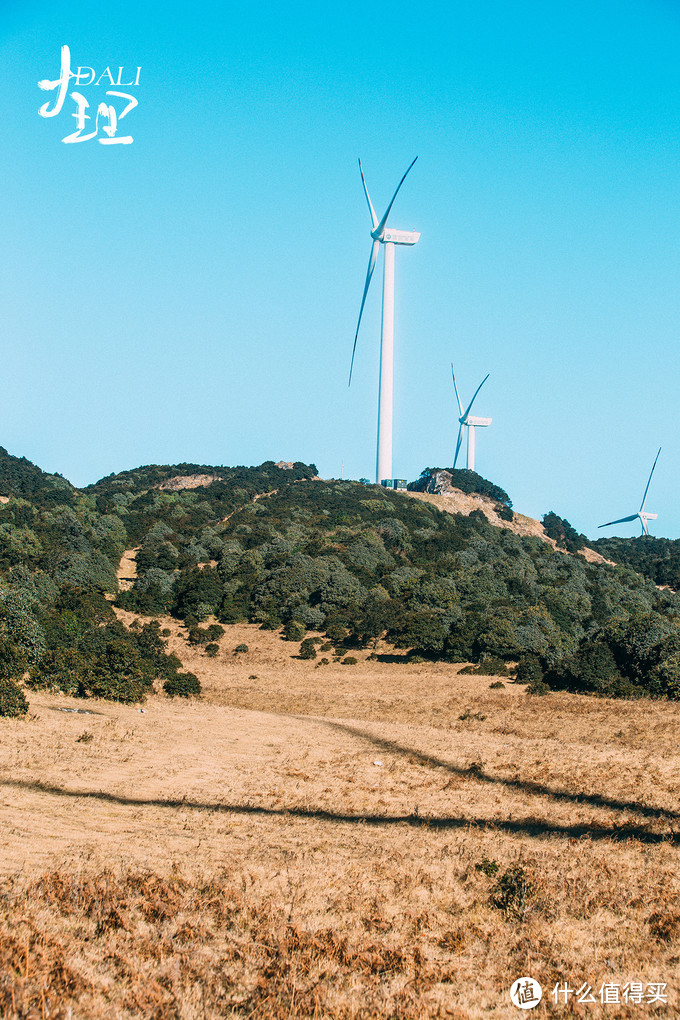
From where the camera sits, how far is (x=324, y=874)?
13.9 m

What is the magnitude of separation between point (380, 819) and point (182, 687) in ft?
78.9

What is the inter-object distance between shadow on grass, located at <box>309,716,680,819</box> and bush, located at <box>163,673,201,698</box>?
540 inches

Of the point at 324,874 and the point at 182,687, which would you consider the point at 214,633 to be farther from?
the point at 324,874

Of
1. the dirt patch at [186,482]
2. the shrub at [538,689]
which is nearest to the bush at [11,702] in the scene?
the shrub at [538,689]

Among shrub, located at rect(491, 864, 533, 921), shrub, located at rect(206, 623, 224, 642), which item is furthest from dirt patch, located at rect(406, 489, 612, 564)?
shrub, located at rect(491, 864, 533, 921)

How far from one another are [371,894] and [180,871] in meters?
3.49

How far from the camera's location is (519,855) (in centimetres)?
1541

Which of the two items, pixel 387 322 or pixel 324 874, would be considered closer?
pixel 324 874

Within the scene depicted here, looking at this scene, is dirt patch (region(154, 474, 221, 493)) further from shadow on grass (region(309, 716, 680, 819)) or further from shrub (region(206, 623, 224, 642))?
shadow on grass (region(309, 716, 680, 819))

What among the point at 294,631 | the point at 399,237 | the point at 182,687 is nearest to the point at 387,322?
the point at 399,237

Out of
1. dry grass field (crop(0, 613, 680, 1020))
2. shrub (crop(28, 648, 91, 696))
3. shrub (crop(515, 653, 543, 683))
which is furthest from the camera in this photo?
shrub (crop(515, 653, 543, 683))

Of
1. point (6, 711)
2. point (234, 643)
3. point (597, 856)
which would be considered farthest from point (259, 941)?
point (234, 643)

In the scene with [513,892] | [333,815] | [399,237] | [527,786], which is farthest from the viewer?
[399,237]

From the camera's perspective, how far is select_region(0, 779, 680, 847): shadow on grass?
57.1 feet
